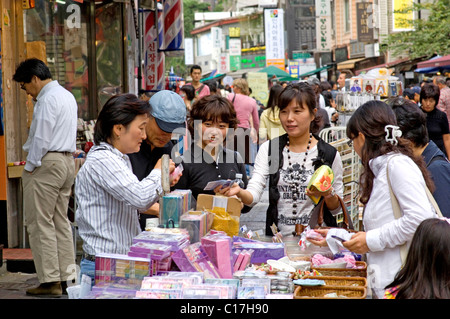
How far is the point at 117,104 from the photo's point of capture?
140 inches

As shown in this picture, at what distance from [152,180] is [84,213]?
1.35 feet

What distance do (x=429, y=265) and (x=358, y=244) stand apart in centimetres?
55

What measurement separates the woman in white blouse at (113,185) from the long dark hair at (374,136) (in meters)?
1.11

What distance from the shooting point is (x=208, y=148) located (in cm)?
462

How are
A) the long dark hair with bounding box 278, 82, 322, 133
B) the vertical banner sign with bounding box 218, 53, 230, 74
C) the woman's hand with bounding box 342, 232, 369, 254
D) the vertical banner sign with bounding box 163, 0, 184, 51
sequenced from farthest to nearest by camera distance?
the vertical banner sign with bounding box 218, 53, 230, 74 < the vertical banner sign with bounding box 163, 0, 184, 51 < the long dark hair with bounding box 278, 82, 322, 133 < the woman's hand with bounding box 342, 232, 369, 254

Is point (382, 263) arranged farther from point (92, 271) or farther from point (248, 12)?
point (248, 12)

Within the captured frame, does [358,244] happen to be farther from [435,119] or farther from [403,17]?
[403,17]

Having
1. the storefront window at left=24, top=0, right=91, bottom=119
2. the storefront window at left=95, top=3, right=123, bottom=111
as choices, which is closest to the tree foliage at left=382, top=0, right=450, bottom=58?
the storefront window at left=95, top=3, right=123, bottom=111

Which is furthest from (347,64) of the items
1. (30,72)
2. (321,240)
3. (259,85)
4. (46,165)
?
(321,240)

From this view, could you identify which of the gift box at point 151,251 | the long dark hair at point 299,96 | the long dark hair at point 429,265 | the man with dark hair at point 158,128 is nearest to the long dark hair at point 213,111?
the man with dark hair at point 158,128

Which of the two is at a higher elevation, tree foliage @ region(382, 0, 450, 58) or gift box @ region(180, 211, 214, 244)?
tree foliage @ region(382, 0, 450, 58)

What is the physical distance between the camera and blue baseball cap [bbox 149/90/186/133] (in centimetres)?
421

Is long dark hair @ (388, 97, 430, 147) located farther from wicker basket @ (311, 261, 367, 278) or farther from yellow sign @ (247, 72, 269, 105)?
yellow sign @ (247, 72, 269, 105)

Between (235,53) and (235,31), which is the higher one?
(235,31)
